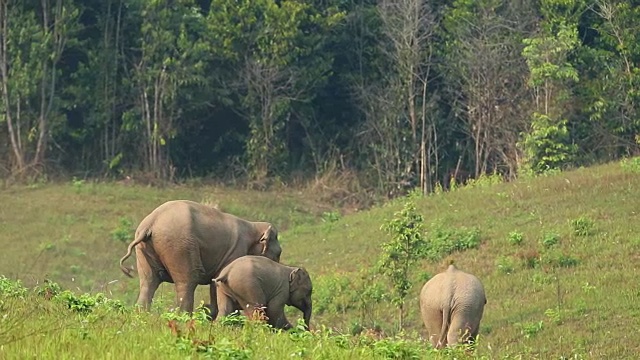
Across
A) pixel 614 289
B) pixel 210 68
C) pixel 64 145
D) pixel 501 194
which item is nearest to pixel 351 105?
pixel 210 68

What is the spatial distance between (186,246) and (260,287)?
1.12 metres

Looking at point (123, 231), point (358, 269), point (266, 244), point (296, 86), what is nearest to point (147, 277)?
point (266, 244)

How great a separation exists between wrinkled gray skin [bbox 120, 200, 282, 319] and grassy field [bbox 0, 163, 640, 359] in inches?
17.3

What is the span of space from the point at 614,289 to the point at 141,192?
59.5ft

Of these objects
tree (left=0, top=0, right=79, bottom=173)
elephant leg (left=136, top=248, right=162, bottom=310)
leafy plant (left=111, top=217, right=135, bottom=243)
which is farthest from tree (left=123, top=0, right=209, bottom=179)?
elephant leg (left=136, top=248, right=162, bottom=310)

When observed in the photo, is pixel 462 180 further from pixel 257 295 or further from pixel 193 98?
pixel 257 295

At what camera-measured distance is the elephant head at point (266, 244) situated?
1628 centimetres

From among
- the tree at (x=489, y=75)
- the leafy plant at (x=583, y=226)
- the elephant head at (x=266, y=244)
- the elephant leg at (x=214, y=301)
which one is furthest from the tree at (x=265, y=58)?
the elephant leg at (x=214, y=301)

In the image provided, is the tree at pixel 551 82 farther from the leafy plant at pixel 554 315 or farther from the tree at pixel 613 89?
the leafy plant at pixel 554 315

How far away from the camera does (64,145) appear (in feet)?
128

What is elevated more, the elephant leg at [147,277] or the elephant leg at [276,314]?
the elephant leg at [147,277]

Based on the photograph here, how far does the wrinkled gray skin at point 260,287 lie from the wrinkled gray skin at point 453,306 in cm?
153

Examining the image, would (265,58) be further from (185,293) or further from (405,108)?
(185,293)

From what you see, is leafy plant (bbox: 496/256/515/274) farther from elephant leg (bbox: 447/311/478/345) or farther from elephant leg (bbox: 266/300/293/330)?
elephant leg (bbox: 266/300/293/330)
